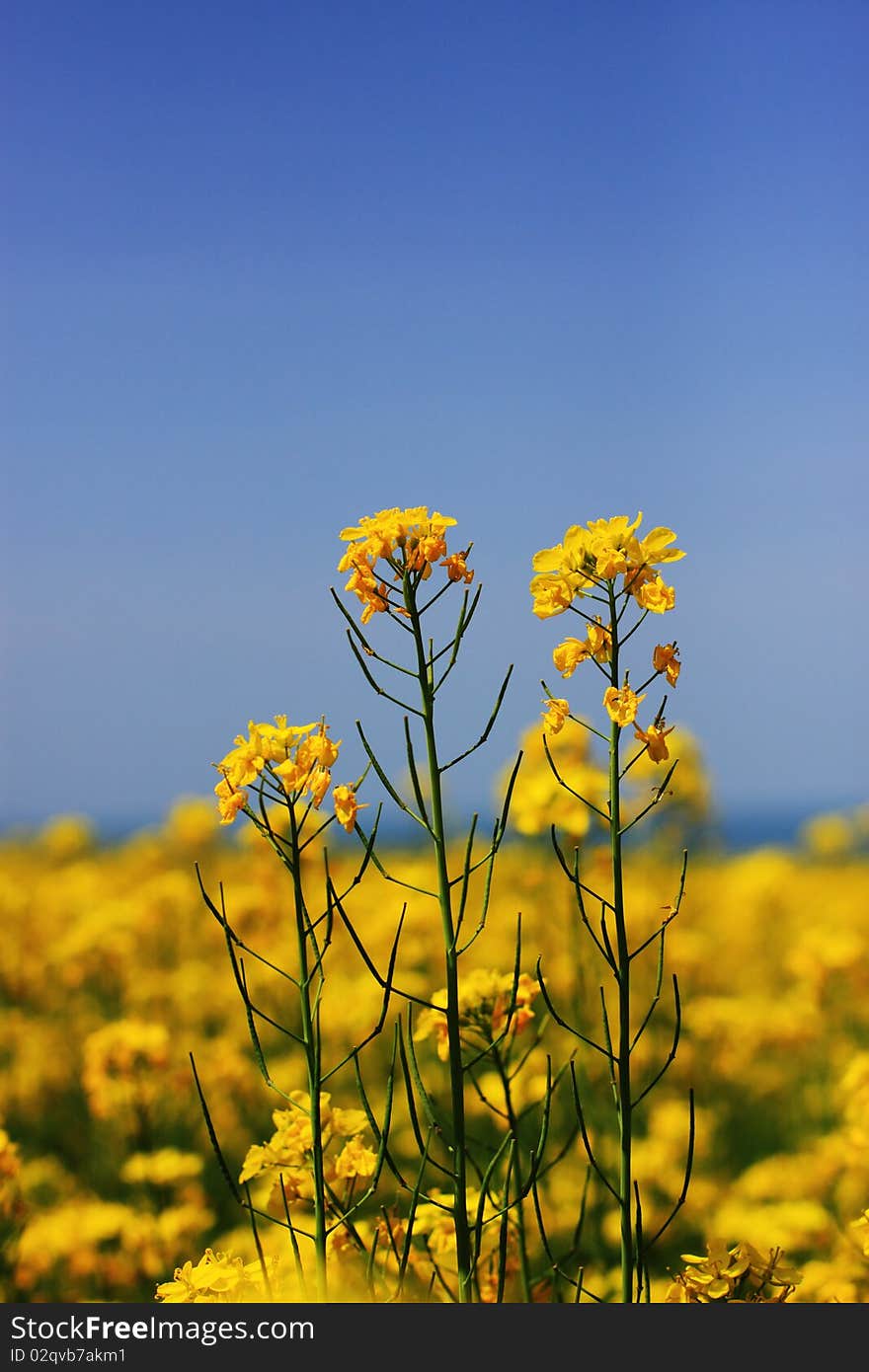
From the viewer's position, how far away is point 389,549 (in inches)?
71.9

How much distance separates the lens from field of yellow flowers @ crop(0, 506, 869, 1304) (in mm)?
1810

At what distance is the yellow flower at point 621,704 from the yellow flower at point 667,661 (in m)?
0.07

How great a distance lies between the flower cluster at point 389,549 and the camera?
5.96ft

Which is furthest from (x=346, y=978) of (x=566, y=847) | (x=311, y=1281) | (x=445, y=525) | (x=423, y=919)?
(x=445, y=525)

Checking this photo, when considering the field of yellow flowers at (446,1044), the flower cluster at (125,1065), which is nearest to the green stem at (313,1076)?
the field of yellow flowers at (446,1044)

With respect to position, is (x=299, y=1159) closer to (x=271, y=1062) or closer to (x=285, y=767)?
(x=285, y=767)

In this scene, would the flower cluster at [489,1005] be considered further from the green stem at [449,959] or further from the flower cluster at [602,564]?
the flower cluster at [602,564]

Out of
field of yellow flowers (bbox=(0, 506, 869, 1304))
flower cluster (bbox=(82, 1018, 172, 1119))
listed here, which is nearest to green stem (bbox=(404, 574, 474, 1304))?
field of yellow flowers (bbox=(0, 506, 869, 1304))

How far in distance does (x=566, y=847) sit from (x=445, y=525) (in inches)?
74.7

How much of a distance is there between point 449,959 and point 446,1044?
17.7 inches

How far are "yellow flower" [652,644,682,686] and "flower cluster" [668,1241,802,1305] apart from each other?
2.79 feet

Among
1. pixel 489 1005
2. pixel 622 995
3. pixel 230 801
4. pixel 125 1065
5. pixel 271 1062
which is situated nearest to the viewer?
pixel 622 995

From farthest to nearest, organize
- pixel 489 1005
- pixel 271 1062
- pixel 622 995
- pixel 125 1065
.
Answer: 1. pixel 271 1062
2. pixel 125 1065
3. pixel 489 1005
4. pixel 622 995

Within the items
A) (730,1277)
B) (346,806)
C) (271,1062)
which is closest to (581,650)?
(346,806)
